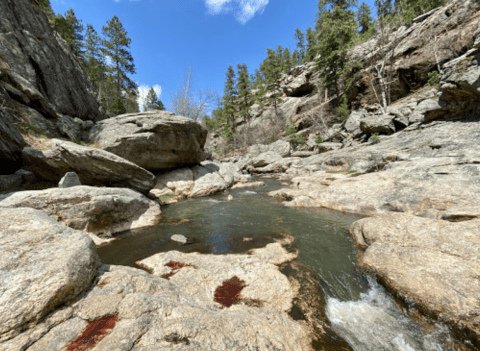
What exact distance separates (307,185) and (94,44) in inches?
1484

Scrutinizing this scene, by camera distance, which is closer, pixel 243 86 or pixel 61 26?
pixel 61 26

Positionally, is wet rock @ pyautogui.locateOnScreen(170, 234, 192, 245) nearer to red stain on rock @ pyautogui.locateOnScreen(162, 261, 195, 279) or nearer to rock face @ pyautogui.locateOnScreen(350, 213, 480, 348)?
red stain on rock @ pyautogui.locateOnScreen(162, 261, 195, 279)

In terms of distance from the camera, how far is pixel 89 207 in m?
7.31

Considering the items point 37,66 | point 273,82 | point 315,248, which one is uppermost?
point 273,82

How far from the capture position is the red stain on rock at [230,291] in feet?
11.9

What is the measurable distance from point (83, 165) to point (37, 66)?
9.69 meters

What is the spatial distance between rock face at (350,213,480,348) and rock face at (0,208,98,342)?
5.82 meters

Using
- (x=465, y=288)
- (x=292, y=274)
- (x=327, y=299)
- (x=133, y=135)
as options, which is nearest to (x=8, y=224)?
(x=292, y=274)


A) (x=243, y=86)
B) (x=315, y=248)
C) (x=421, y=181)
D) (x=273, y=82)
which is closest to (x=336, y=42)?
(x=273, y=82)

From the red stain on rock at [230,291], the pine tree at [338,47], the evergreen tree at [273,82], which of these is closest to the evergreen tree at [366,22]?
the pine tree at [338,47]

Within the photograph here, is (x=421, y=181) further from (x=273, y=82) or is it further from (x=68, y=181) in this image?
(x=273, y=82)

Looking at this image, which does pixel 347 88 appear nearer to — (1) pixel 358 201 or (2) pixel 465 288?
(1) pixel 358 201

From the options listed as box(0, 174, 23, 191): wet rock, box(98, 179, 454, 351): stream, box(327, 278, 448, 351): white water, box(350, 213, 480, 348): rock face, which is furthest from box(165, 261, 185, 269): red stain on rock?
box(0, 174, 23, 191): wet rock

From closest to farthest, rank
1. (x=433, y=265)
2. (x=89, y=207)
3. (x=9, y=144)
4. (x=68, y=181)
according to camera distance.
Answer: (x=433, y=265), (x=89, y=207), (x=68, y=181), (x=9, y=144)
